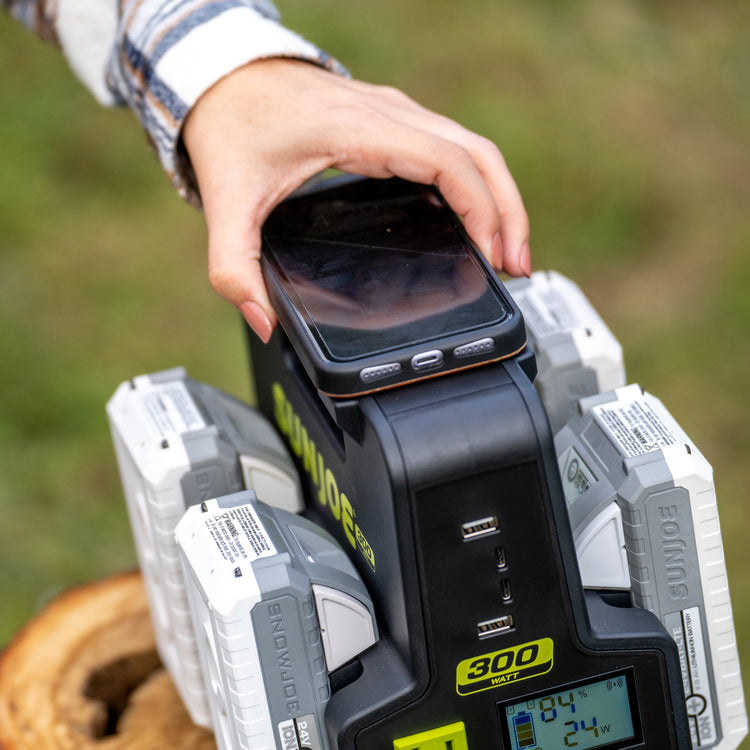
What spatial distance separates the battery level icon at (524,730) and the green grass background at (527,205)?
1.24 m

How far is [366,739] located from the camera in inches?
43.3

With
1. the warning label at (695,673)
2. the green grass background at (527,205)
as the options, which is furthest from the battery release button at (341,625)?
the green grass background at (527,205)

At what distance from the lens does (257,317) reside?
46.9 inches

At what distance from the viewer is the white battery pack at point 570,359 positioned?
1369 millimetres

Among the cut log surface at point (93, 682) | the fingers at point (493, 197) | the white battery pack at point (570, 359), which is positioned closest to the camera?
the fingers at point (493, 197)

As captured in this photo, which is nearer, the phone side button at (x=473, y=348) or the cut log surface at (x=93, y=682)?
the phone side button at (x=473, y=348)

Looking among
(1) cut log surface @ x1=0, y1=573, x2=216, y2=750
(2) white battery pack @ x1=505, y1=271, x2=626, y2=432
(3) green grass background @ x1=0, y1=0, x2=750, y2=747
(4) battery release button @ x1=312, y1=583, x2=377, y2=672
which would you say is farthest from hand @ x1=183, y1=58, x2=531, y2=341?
(3) green grass background @ x1=0, y1=0, x2=750, y2=747

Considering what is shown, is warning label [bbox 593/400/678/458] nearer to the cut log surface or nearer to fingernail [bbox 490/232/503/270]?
fingernail [bbox 490/232/503/270]

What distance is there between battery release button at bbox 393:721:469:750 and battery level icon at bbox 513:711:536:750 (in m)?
0.06

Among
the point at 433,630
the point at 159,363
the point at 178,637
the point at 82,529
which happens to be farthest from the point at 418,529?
the point at 159,363

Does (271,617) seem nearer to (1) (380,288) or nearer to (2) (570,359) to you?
(1) (380,288)

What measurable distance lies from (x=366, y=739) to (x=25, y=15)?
1.13 metres

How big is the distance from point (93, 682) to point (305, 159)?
2.76ft

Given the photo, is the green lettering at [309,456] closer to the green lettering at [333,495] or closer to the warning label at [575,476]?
the green lettering at [333,495]
